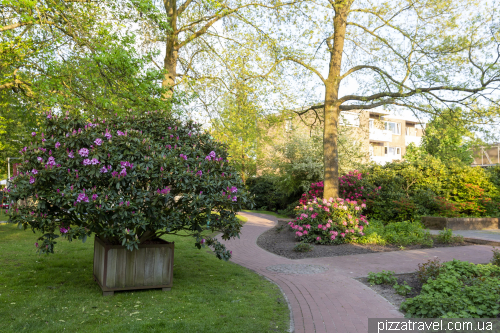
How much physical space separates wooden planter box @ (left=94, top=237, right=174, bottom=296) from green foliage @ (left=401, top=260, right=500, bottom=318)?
11.7 ft

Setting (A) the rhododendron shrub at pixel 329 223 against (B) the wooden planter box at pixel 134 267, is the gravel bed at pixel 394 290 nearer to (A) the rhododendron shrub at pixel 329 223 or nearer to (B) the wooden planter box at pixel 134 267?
(B) the wooden planter box at pixel 134 267

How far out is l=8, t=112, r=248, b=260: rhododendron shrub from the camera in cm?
504

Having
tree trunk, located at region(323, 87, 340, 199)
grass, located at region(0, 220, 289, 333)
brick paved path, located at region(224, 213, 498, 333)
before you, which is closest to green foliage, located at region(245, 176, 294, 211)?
tree trunk, located at region(323, 87, 340, 199)

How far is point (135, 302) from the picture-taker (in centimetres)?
520

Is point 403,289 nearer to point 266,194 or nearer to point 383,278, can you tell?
point 383,278

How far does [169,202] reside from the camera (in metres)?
5.68

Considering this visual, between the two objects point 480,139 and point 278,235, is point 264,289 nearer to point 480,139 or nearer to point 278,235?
point 278,235

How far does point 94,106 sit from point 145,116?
3365 millimetres

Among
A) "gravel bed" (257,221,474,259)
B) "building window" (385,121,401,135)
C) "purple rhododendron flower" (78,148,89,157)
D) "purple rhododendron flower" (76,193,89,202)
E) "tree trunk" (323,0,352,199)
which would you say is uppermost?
"building window" (385,121,401,135)

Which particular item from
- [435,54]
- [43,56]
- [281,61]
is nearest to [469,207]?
[435,54]

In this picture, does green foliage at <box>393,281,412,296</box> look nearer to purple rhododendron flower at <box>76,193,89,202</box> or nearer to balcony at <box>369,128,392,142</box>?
purple rhododendron flower at <box>76,193,89,202</box>

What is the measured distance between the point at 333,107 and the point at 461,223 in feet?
22.7

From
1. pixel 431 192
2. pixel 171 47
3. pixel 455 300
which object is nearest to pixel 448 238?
pixel 431 192

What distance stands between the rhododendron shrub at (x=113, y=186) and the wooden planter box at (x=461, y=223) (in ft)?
36.6
